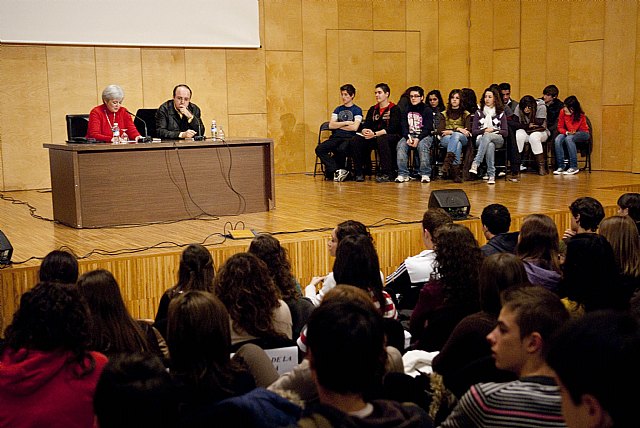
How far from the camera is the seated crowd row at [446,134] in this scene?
8820mm

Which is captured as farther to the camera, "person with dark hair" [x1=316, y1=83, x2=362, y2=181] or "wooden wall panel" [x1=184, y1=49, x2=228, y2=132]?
"wooden wall panel" [x1=184, y1=49, x2=228, y2=132]

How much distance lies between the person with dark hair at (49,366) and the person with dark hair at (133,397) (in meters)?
0.49

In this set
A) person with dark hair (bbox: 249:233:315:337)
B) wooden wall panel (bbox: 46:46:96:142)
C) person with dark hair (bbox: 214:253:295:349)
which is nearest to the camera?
person with dark hair (bbox: 214:253:295:349)

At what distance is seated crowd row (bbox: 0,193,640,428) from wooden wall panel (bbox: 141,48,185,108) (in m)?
6.50

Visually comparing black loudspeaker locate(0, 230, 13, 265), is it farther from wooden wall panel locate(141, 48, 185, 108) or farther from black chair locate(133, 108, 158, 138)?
wooden wall panel locate(141, 48, 185, 108)

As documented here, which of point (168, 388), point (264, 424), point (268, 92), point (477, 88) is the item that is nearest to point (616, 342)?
point (264, 424)

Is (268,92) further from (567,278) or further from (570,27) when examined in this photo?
(567,278)

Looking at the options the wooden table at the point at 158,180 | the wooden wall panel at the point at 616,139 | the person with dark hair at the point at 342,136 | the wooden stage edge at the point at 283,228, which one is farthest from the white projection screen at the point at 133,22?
the wooden wall panel at the point at 616,139

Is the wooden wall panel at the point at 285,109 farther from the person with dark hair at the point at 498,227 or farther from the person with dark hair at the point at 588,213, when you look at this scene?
the person with dark hair at the point at 588,213

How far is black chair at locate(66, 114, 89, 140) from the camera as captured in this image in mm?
6719

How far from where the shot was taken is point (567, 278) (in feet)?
9.39

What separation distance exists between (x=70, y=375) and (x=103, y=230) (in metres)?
4.07

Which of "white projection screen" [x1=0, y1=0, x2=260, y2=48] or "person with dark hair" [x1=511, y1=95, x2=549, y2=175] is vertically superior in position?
"white projection screen" [x1=0, y1=0, x2=260, y2=48]

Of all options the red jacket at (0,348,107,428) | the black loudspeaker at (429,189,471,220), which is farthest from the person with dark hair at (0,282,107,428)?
the black loudspeaker at (429,189,471,220)
